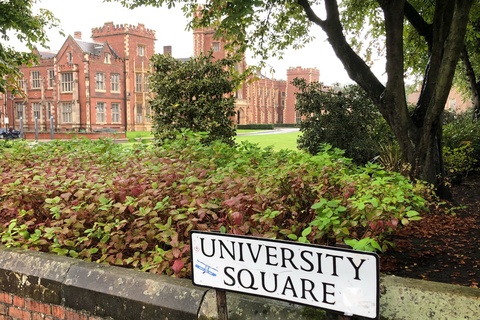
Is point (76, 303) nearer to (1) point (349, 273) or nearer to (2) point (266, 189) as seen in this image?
(2) point (266, 189)

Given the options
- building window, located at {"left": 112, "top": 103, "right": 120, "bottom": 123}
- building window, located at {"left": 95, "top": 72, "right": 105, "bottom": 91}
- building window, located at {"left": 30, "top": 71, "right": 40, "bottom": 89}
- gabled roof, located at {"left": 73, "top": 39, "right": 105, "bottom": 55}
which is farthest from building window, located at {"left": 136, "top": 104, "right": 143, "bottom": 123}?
building window, located at {"left": 30, "top": 71, "right": 40, "bottom": 89}

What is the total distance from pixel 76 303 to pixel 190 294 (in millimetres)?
965

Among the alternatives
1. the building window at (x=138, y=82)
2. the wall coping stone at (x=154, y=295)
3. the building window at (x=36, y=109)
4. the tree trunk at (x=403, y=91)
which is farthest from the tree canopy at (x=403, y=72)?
the building window at (x=36, y=109)

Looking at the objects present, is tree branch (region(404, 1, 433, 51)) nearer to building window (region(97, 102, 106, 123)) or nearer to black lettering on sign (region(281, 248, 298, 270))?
black lettering on sign (region(281, 248, 298, 270))

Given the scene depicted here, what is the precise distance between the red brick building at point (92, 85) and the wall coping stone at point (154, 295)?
46321 millimetres

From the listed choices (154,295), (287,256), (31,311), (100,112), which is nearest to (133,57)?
(100,112)

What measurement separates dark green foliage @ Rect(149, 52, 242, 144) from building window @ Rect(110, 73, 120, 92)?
41.3m

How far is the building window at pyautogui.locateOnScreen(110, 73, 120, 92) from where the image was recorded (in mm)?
50778

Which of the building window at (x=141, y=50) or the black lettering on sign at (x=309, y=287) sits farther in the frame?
the building window at (x=141, y=50)

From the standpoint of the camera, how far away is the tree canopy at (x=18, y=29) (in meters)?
13.1

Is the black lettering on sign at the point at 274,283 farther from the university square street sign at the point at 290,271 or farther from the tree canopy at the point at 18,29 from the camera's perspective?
the tree canopy at the point at 18,29

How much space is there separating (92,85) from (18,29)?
1415 inches

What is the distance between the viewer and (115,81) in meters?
51.1

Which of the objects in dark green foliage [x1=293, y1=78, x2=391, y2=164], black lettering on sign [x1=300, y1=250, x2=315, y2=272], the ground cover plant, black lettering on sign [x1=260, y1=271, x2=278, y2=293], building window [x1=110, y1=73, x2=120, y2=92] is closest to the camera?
black lettering on sign [x1=300, y1=250, x2=315, y2=272]
